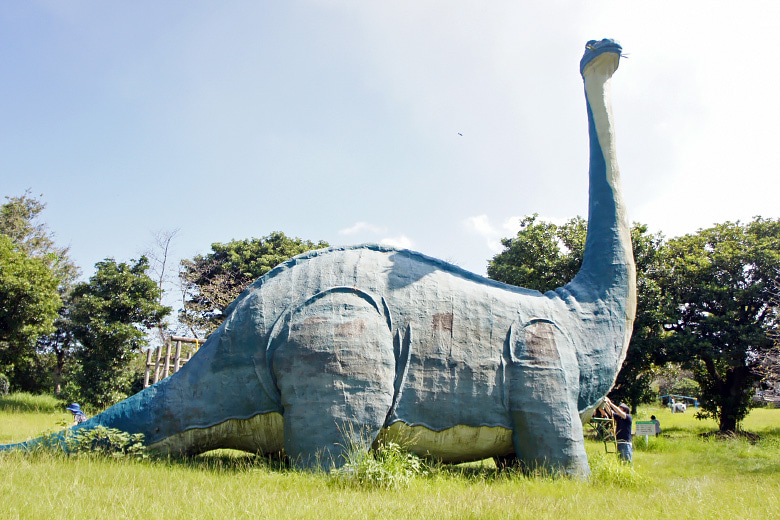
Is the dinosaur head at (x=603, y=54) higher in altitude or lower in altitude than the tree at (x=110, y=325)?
higher

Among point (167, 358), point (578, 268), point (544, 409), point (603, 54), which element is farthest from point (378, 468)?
point (578, 268)

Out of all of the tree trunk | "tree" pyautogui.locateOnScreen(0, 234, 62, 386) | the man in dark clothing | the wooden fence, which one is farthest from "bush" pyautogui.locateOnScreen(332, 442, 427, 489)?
"tree" pyautogui.locateOnScreen(0, 234, 62, 386)

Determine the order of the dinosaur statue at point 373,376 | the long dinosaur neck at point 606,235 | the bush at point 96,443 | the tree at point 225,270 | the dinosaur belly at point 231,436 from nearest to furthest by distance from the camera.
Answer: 1. the dinosaur statue at point 373,376
2. the bush at point 96,443
3. the dinosaur belly at point 231,436
4. the long dinosaur neck at point 606,235
5. the tree at point 225,270

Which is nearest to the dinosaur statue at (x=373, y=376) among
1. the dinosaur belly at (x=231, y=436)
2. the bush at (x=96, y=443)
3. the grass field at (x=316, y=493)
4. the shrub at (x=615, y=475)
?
the dinosaur belly at (x=231, y=436)

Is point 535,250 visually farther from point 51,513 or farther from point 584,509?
point 51,513

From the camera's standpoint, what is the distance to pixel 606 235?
778 cm

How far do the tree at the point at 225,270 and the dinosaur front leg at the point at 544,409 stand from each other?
1710 cm

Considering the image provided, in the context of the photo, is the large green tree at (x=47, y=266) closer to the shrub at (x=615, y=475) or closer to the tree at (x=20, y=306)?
the tree at (x=20, y=306)

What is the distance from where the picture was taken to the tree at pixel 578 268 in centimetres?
1693

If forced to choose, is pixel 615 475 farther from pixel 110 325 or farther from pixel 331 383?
pixel 110 325

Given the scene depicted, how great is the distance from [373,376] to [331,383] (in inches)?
18.2

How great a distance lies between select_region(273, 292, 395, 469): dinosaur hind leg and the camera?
588cm

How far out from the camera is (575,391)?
6812 millimetres

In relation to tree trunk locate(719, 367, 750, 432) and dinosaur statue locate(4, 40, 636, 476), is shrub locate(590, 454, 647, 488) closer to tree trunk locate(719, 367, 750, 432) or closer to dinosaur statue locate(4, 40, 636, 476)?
dinosaur statue locate(4, 40, 636, 476)
